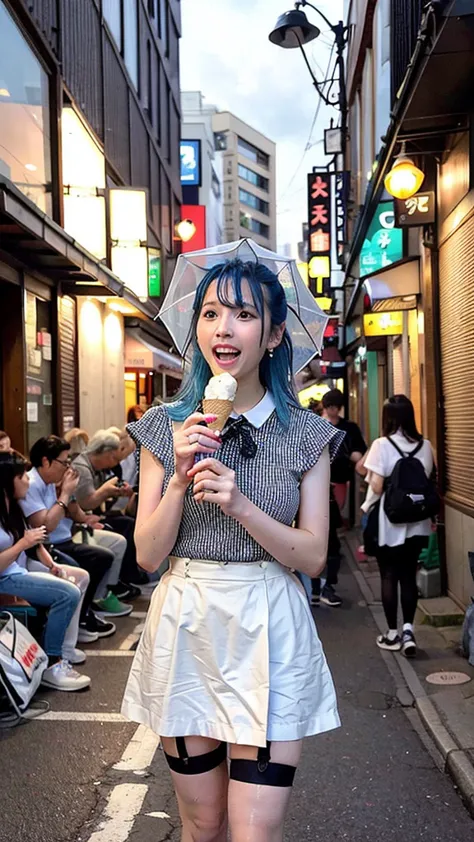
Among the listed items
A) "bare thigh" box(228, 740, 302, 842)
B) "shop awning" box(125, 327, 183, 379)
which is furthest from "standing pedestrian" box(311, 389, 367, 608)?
"shop awning" box(125, 327, 183, 379)

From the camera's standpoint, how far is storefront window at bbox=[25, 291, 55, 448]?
30.7 ft

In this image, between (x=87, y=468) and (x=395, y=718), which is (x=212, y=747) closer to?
(x=395, y=718)

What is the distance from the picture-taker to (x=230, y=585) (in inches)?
81.3

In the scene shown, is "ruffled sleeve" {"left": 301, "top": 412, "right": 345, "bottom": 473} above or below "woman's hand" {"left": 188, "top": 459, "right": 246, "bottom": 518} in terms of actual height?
above

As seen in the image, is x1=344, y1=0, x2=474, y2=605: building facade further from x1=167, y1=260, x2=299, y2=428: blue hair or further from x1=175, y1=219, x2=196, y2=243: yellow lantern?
x1=175, y1=219, x2=196, y2=243: yellow lantern

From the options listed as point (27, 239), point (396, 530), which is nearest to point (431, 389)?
point (396, 530)

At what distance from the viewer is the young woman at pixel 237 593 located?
6.63 feet

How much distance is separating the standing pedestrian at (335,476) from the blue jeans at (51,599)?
10.2 feet

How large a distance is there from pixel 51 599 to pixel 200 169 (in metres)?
39.1

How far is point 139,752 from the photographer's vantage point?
14.2 feet

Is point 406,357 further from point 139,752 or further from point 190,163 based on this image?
point 190,163

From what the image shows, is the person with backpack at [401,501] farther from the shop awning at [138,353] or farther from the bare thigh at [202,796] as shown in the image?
the shop awning at [138,353]

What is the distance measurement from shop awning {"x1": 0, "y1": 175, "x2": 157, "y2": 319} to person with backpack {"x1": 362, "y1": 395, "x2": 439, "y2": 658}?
3792 millimetres

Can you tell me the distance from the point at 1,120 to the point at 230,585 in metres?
7.93
